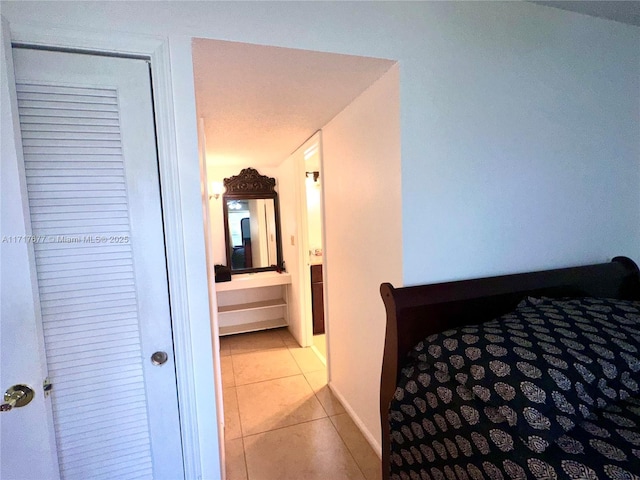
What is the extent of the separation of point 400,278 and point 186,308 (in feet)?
3.06

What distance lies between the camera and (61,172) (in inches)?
40.2

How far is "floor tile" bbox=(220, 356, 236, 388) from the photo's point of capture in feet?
8.70

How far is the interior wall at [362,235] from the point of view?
147 centimetres

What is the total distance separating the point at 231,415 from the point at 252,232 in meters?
1.99

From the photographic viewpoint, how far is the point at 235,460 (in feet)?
5.98

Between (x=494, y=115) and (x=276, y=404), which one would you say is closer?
(x=494, y=115)

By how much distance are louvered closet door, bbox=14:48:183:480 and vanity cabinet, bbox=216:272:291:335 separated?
91.0 inches

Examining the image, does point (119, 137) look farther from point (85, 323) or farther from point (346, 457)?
point (346, 457)

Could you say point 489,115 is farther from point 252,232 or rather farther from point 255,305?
point 255,305

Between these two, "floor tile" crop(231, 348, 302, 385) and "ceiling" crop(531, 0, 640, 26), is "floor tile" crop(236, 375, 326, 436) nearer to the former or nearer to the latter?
"floor tile" crop(231, 348, 302, 385)

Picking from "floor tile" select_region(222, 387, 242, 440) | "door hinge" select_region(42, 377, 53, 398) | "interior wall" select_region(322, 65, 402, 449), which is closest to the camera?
"door hinge" select_region(42, 377, 53, 398)

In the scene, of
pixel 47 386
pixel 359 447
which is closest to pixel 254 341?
pixel 359 447

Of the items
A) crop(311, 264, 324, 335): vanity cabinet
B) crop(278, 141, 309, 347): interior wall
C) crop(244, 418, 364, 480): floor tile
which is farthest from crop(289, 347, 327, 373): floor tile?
crop(244, 418, 364, 480): floor tile

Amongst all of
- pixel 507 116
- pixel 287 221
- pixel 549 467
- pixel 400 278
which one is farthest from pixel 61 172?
pixel 287 221
